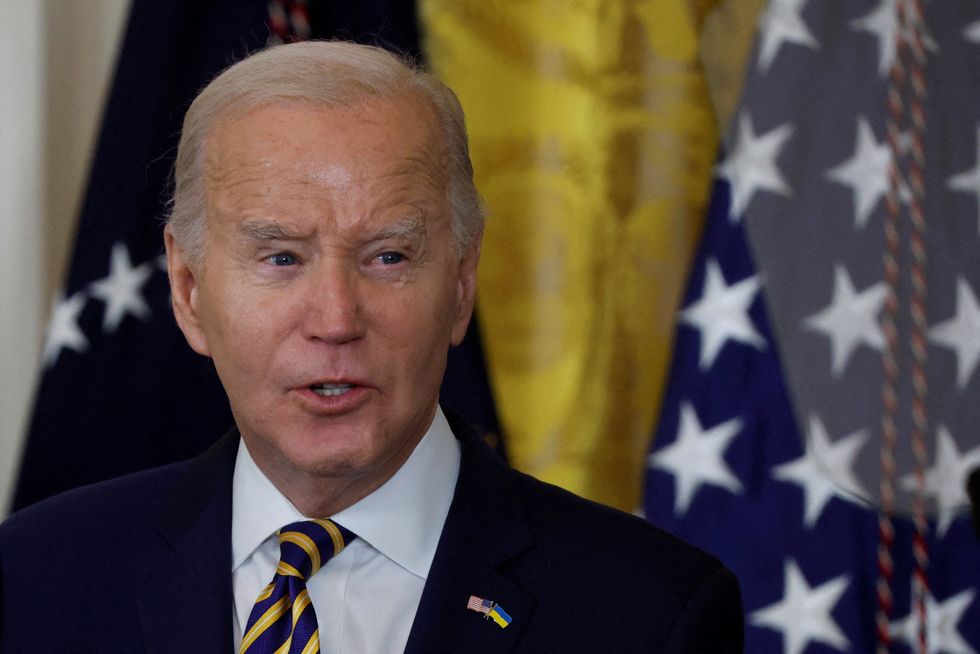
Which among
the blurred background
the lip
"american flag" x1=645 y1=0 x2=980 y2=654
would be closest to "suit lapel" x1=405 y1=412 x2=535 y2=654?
the lip

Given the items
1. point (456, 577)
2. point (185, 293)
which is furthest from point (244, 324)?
point (456, 577)

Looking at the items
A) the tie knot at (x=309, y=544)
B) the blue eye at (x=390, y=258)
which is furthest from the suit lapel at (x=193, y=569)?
the blue eye at (x=390, y=258)

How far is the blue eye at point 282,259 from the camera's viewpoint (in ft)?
6.33

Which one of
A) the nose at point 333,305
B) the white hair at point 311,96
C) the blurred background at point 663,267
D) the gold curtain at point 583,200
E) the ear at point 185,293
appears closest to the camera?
the nose at point 333,305

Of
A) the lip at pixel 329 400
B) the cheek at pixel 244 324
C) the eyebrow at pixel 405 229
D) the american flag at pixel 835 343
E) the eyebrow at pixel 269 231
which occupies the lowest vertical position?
the american flag at pixel 835 343

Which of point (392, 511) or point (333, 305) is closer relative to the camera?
point (333, 305)

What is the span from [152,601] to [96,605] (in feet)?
0.31

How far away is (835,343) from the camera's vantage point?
11.5ft

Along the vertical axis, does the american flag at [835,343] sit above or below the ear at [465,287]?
below

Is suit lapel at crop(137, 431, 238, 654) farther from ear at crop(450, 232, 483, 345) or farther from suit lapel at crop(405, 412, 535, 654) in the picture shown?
ear at crop(450, 232, 483, 345)

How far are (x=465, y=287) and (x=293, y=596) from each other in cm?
55

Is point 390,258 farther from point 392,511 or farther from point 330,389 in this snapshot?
point 392,511

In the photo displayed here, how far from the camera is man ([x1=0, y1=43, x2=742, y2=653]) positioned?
75.4 inches

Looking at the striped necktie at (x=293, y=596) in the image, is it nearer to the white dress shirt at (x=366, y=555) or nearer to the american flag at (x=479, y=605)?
the white dress shirt at (x=366, y=555)
